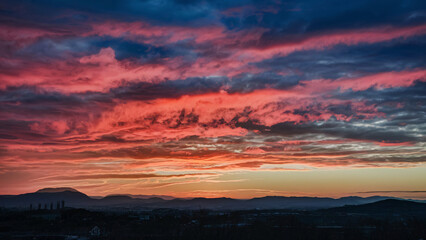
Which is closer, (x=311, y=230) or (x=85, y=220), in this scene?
(x=311, y=230)

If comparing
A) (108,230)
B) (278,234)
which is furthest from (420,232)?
(108,230)

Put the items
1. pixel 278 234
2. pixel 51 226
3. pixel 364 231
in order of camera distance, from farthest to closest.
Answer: pixel 51 226
pixel 364 231
pixel 278 234

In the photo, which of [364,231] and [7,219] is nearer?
[364,231]

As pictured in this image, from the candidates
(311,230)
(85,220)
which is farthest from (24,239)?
(311,230)

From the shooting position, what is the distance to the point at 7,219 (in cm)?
19512

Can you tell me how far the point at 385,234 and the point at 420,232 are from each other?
695 inches

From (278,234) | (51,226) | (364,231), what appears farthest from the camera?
(51,226)

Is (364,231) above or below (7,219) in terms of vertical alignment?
below

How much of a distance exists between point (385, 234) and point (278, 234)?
4046 cm

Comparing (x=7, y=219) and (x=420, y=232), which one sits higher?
(x=7, y=219)

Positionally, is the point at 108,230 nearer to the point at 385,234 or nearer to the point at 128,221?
the point at 128,221

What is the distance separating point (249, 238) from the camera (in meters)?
134

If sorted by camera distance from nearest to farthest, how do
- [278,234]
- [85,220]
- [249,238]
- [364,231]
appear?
[249,238]
[278,234]
[364,231]
[85,220]

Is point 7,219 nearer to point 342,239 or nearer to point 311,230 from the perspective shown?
point 311,230
